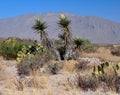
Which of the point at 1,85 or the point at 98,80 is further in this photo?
the point at 1,85

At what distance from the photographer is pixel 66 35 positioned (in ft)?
85.1

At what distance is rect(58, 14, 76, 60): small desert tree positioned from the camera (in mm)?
25844

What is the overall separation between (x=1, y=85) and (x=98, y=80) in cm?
348

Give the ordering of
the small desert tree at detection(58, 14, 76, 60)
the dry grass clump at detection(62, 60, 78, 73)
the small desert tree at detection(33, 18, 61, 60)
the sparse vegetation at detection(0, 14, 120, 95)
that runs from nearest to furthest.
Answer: the sparse vegetation at detection(0, 14, 120, 95) < the dry grass clump at detection(62, 60, 78, 73) < the small desert tree at detection(58, 14, 76, 60) < the small desert tree at detection(33, 18, 61, 60)

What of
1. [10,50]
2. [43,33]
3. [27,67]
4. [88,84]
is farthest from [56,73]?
[10,50]

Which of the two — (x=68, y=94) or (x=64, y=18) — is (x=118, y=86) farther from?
(x=64, y=18)

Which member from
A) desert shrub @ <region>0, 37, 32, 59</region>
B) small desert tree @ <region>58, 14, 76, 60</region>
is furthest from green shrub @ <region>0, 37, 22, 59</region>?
small desert tree @ <region>58, 14, 76, 60</region>

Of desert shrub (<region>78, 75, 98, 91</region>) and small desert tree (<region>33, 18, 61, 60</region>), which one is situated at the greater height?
small desert tree (<region>33, 18, 61, 60</region>)

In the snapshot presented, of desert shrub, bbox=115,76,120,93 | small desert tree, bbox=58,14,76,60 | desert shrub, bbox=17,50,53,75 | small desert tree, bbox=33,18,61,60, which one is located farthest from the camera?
small desert tree, bbox=33,18,61,60

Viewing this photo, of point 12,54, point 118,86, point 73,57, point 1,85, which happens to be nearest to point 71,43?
point 73,57

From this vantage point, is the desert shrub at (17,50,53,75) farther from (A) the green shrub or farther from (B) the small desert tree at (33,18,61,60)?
(A) the green shrub

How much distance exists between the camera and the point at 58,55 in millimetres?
26312

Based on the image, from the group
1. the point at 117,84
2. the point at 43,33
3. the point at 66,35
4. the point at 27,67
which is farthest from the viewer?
the point at 43,33

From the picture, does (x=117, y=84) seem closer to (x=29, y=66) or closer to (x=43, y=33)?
(x=29, y=66)
